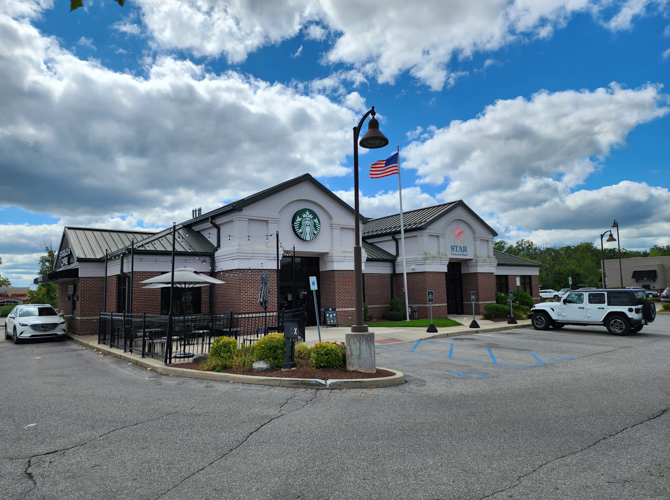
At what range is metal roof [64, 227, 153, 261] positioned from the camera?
21.3 m

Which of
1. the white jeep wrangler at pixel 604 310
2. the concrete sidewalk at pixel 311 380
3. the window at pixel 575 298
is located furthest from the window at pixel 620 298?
the concrete sidewalk at pixel 311 380

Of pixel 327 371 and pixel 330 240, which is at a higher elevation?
pixel 330 240

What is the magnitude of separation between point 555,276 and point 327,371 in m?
73.1

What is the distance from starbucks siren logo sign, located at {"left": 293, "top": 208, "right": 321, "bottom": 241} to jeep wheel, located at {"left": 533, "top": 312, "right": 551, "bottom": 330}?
11.0 meters

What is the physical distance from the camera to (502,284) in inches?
1296

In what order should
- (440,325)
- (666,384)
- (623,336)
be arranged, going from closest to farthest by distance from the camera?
1. (666,384)
2. (623,336)
3. (440,325)

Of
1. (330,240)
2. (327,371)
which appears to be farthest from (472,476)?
(330,240)

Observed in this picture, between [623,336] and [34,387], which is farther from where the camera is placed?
[623,336]

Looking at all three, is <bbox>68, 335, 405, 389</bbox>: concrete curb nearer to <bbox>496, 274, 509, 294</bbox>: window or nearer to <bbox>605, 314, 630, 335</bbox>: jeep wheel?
<bbox>605, 314, 630, 335</bbox>: jeep wheel

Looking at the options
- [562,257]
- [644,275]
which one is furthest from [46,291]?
[562,257]

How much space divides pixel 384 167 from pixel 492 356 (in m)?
13.0

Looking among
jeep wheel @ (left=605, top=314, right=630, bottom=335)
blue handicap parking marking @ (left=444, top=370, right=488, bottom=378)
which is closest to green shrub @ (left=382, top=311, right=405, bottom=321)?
jeep wheel @ (left=605, top=314, right=630, bottom=335)

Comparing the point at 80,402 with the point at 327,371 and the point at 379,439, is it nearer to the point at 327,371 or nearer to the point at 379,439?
the point at 327,371

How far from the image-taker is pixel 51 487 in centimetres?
412
